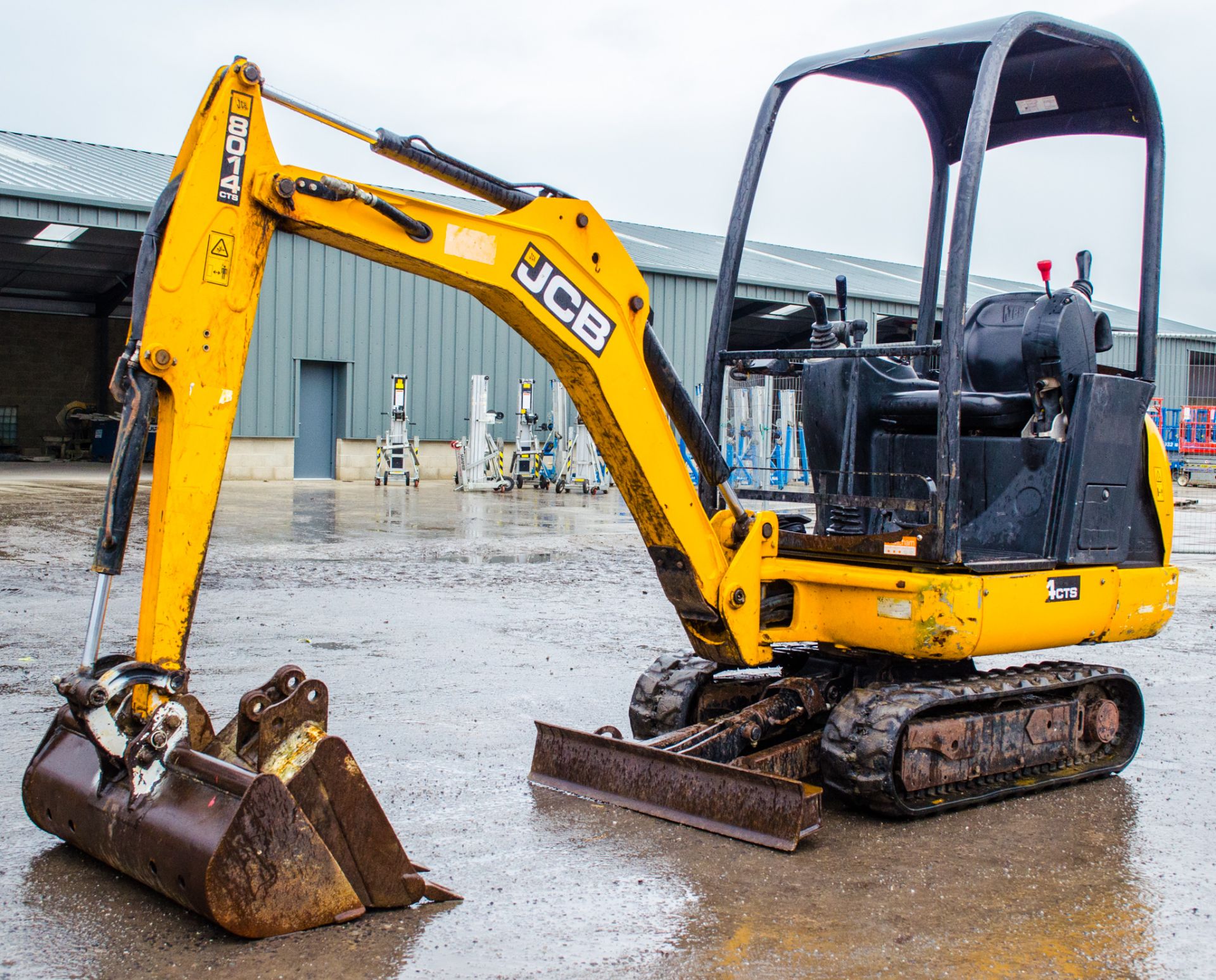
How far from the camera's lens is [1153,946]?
363 centimetres

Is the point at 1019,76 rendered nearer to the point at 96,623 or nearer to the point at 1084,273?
the point at 1084,273

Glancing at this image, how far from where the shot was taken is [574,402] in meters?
4.77

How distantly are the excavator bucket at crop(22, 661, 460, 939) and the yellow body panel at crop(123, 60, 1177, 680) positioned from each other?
0.26m

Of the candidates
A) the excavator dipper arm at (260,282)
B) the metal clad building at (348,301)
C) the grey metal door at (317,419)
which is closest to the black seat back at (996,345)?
the excavator dipper arm at (260,282)

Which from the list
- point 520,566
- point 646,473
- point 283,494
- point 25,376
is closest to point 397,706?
point 646,473

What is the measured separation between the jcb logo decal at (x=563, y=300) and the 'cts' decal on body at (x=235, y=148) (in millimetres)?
1016

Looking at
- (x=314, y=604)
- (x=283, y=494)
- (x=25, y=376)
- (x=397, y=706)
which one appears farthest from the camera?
(x=25, y=376)

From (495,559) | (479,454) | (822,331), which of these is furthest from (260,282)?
(479,454)

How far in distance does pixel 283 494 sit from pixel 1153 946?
20.1 metres

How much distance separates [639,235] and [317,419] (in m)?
13.2

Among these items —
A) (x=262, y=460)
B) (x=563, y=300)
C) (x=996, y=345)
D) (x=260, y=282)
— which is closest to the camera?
(x=260, y=282)

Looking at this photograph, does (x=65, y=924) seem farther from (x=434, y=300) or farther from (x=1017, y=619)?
(x=434, y=300)

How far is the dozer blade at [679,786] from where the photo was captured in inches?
174

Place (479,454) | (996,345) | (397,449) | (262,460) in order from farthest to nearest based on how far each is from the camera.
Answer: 1. (262,460)
2. (397,449)
3. (479,454)
4. (996,345)
